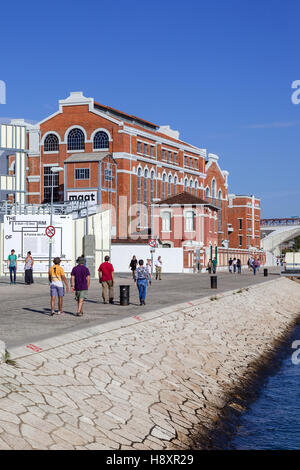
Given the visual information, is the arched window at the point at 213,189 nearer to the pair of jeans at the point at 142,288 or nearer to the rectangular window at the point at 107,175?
the rectangular window at the point at 107,175

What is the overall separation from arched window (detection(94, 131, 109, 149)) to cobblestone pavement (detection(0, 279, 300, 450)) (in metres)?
57.0

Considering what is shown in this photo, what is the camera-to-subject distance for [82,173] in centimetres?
7150

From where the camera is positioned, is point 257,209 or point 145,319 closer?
point 145,319

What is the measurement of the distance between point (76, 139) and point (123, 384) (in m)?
68.1

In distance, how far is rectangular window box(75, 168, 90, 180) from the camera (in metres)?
71.1

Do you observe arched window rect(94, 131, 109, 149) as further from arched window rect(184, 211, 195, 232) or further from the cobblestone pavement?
the cobblestone pavement

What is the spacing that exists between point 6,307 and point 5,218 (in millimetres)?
22121

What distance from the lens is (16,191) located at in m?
58.5

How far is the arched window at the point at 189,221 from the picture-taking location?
7319cm

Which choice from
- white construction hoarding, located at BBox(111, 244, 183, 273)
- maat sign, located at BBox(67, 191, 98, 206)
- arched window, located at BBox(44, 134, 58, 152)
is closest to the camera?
white construction hoarding, located at BBox(111, 244, 183, 273)

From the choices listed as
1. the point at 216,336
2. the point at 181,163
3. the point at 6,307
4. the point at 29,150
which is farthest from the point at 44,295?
the point at 181,163

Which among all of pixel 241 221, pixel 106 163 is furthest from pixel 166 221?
pixel 241 221

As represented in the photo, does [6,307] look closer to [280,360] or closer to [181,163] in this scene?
[280,360]

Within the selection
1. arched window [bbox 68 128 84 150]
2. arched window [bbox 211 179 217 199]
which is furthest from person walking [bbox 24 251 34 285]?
arched window [bbox 211 179 217 199]
